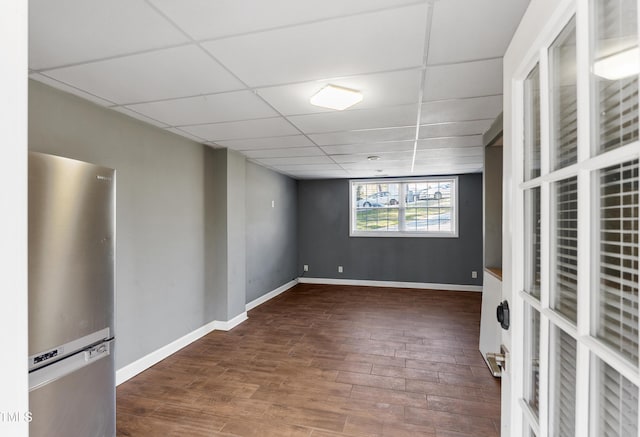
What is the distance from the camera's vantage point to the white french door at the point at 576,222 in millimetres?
572

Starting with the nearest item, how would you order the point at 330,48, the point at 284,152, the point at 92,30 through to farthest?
the point at 92,30, the point at 330,48, the point at 284,152

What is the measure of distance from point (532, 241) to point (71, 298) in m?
1.93

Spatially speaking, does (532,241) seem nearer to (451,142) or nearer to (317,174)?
(451,142)

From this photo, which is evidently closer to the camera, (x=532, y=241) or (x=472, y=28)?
(x=532, y=241)

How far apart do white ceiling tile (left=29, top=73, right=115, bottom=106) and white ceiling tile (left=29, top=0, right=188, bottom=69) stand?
9.3 inches

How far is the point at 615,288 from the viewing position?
1.99 ft

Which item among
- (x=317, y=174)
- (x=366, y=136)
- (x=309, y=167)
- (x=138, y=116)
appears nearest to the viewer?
(x=138, y=116)

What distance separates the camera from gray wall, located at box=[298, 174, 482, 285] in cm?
623

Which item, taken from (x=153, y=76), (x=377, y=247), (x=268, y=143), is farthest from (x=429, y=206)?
(x=153, y=76)

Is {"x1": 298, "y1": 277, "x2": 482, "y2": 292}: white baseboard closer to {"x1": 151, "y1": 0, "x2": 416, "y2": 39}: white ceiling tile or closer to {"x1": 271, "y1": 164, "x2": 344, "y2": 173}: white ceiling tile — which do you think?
{"x1": 271, "y1": 164, "x2": 344, "y2": 173}: white ceiling tile

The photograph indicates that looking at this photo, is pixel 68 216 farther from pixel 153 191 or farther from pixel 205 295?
pixel 205 295

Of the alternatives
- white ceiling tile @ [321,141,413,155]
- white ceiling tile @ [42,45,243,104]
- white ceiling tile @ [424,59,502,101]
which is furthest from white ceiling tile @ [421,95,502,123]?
white ceiling tile @ [42,45,243,104]

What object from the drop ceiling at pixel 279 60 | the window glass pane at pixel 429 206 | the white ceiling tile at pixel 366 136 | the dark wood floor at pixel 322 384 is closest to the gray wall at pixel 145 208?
the drop ceiling at pixel 279 60

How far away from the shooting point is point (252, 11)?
4.60 ft
